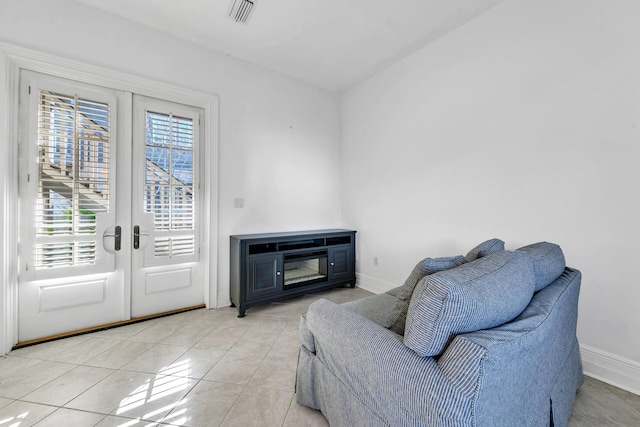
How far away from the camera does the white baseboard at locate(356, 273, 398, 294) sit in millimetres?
3254

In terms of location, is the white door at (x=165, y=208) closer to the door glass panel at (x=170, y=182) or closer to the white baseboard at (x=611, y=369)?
the door glass panel at (x=170, y=182)

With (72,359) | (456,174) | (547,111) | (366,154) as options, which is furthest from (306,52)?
(72,359)

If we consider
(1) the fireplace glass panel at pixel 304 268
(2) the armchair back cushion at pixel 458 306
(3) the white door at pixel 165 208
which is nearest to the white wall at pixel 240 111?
(3) the white door at pixel 165 208

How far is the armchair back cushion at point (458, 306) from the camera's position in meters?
0.83

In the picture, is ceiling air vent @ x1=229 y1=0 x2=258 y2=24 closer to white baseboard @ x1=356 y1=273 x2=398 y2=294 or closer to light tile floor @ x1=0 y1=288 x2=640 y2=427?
light tile floor @ x1=0 y1=288 x2=640 y2=427

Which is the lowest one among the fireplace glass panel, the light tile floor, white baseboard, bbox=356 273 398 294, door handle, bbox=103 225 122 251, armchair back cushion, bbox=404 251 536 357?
the light tile floor

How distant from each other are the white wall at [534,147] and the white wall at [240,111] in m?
1.06

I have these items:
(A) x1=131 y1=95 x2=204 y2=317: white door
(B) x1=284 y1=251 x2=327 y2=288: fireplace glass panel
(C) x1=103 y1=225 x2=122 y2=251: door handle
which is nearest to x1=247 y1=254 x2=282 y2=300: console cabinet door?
(B) x1=284 y1=251 x2=327 y2=288: fireplace glass panel

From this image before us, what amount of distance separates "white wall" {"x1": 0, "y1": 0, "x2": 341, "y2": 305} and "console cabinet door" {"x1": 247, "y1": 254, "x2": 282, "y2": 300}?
466mm

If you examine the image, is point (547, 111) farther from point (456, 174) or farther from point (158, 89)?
point (158, 89)

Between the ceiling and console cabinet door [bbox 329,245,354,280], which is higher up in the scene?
Answer: the ceiling

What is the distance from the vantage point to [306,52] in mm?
2879

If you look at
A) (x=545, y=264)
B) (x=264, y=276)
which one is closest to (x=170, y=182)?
(x=264, y=276)

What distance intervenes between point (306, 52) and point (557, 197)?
2.80 meters
